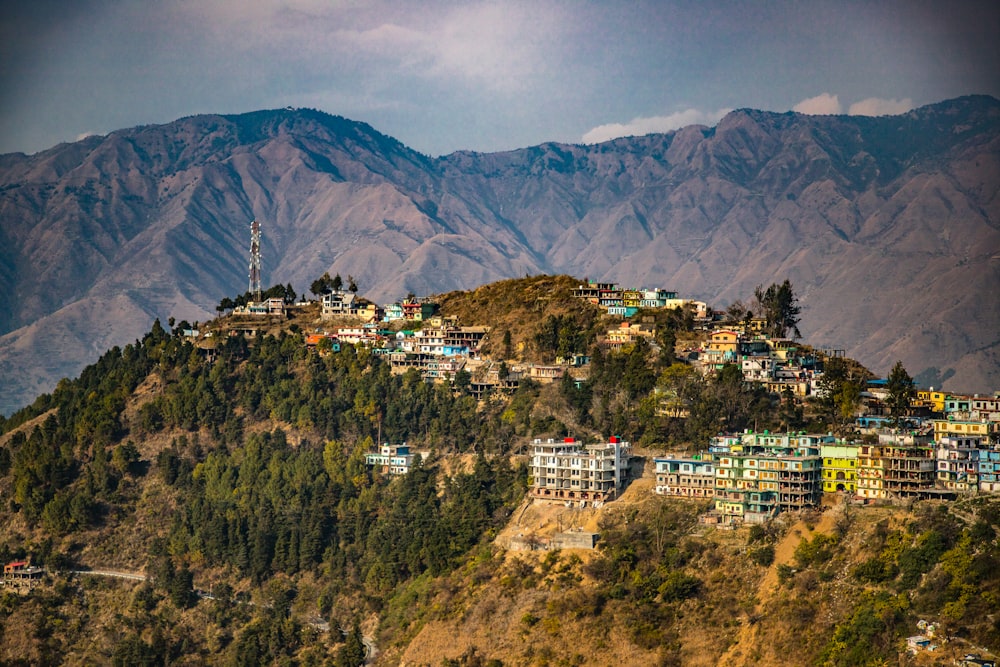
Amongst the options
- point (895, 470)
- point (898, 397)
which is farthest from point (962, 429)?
point (898, 397)

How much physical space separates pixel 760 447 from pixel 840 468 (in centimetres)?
460

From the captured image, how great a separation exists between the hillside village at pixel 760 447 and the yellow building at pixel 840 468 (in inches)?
1.8

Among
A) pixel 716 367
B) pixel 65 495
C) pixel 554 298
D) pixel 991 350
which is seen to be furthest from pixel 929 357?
pixel 65 495

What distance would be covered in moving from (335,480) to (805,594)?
35.1 metres

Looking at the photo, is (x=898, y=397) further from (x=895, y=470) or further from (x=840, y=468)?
(x=895, y=470)

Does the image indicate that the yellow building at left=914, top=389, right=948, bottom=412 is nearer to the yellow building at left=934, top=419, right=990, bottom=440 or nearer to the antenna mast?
the yellow building at left=934, top=419, right=990, bottom=440

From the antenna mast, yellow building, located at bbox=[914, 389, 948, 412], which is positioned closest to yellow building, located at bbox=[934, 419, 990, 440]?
yellow building, located at bbox=[914, 389, 948, 412]

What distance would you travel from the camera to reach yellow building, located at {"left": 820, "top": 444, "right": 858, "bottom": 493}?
69688 millimetres

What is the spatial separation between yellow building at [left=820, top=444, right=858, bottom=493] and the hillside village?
0.05 meters

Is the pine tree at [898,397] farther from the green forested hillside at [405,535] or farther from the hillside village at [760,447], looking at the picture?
the green forested hillside at [405,535]

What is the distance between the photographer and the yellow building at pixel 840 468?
2744 inches

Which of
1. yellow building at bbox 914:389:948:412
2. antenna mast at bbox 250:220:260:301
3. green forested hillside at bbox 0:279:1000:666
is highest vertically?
antenna mast at bbox 250:220:260:301

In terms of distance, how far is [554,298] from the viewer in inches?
4149

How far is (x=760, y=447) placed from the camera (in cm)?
7350
